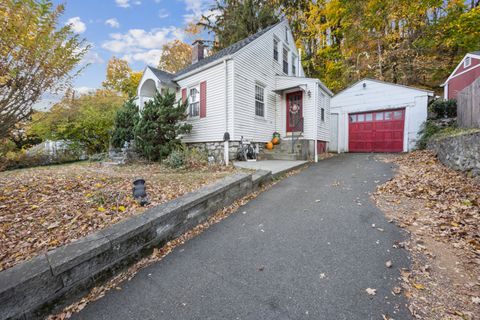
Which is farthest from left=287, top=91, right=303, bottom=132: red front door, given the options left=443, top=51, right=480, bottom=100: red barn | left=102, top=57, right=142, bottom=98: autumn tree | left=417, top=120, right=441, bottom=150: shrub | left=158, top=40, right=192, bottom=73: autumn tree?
left=102, top=57, right=142, bottom=98: autumn tree

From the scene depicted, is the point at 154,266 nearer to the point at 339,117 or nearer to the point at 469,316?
the point at 469,316

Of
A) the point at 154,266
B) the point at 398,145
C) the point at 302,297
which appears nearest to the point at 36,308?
the point at 154,266

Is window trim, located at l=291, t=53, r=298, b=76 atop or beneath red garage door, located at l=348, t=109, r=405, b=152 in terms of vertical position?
atop

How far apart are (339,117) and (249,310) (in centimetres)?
1320

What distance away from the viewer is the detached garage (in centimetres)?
1088

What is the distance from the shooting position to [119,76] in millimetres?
24469

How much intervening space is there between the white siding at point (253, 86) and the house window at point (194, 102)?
223cm

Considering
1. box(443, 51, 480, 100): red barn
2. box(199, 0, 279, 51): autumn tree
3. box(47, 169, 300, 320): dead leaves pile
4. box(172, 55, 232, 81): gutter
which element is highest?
box(199, 0, 279, 51): autumn tree

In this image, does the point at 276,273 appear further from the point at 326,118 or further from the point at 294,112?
the point at 326,118

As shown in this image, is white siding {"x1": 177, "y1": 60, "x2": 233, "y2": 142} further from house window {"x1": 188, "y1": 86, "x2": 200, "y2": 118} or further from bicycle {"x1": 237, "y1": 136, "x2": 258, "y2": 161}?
bicycle {"x1": 237, "y1": 136, "x2": 258, "y2": 161}

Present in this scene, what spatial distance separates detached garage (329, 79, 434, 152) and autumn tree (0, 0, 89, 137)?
508 inches

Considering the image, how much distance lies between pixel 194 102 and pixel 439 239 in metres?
9.29

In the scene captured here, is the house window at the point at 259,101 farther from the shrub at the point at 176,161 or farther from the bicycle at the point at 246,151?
the shrub at the point at 176,161

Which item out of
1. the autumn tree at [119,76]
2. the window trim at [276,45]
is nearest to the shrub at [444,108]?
the window trim at [276,45]
